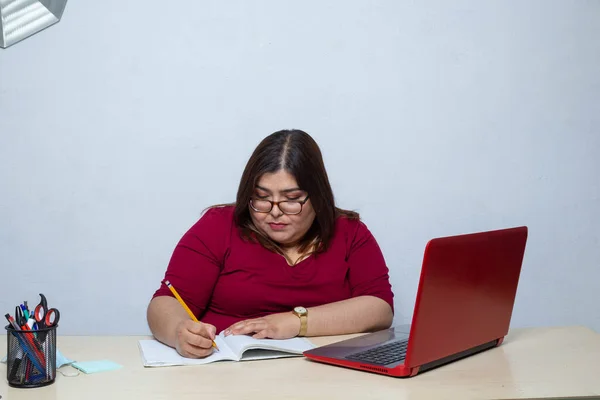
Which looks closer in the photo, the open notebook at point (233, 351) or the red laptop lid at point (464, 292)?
the red laptop lid at point (464, 292)

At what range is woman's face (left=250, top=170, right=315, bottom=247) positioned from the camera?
6.29 ft

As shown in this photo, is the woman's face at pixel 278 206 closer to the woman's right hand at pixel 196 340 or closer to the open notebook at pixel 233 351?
the open notebook at pixel 233 351

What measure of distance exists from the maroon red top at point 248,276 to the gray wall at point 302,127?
51 centimetres

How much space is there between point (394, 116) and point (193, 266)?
1.03 meters

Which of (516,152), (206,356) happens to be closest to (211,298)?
(206,356)

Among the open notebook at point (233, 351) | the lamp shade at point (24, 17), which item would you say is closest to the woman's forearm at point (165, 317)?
the open notebook at point (233, 351)

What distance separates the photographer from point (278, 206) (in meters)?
1.92

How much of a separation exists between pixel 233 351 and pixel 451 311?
0.47 m

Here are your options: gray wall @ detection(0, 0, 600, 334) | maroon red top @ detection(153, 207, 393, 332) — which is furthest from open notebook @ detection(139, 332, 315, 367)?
gray wall @ detection(0, 0, 600, 334)

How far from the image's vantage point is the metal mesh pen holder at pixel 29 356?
4.18 ft

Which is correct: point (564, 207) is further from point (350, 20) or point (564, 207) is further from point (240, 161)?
point (240, 161)

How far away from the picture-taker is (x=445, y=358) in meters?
1.49

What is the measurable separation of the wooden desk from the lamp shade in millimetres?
1163

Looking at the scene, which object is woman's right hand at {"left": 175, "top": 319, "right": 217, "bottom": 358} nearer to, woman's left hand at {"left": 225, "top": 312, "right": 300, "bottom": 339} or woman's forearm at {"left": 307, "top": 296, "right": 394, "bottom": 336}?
woman's left hand at {"left": 225, "top": 312, "right": 300, "bottom": 339}
